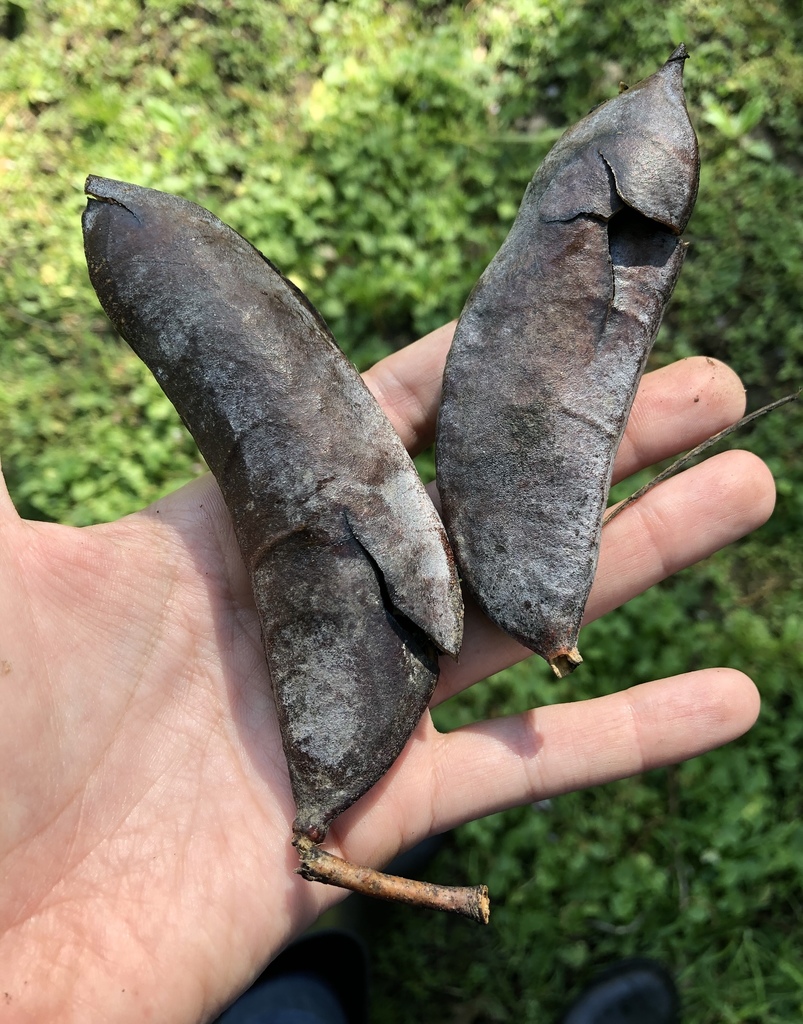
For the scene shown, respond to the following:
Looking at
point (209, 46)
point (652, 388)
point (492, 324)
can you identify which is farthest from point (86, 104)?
point (652, 388)

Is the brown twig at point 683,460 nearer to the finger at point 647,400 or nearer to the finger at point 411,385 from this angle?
the finger at point 647,400

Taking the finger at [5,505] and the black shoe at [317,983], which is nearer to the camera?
the finger at [5,505]

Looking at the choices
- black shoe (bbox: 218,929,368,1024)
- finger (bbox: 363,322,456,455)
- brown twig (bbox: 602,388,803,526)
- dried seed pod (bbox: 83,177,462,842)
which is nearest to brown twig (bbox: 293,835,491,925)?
dried seed pod (bbox: 83,177,462,842)

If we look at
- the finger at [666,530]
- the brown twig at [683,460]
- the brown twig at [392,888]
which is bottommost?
the brown twig at [392,888]

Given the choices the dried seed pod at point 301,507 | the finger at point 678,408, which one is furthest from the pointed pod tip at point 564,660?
the finger at point 678,408

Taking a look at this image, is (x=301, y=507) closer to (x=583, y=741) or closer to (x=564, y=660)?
(x=564, y=660)

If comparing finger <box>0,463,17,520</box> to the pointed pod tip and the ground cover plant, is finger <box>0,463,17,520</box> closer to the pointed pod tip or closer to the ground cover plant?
the ground cover plant

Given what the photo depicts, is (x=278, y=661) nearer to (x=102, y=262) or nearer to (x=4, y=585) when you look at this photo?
(x=4, y=585)

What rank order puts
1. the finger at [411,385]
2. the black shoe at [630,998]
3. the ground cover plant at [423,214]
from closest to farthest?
the finger at [411,385] < the black shoe at [630,998] < the ground cover plant at [423,214]
